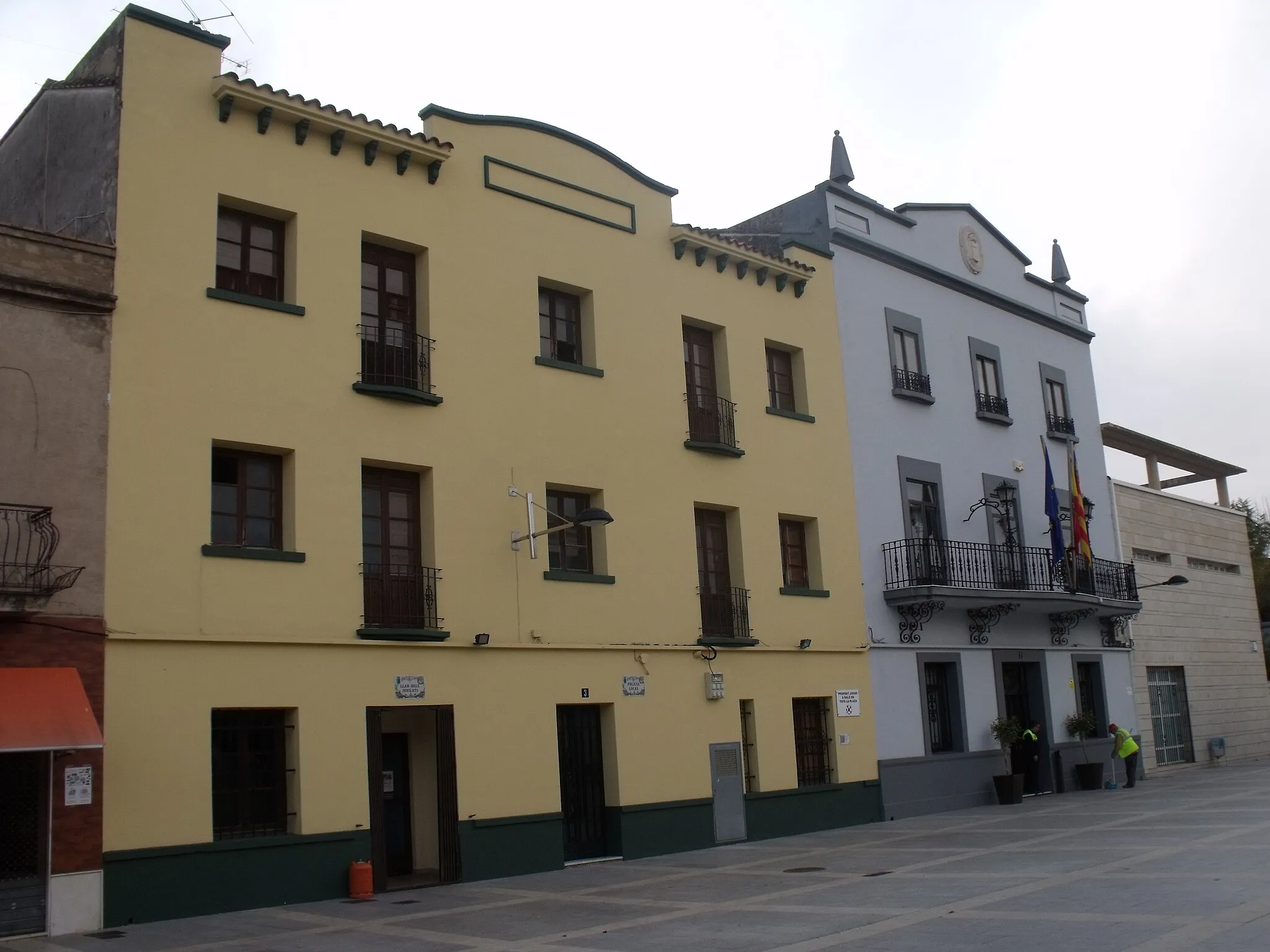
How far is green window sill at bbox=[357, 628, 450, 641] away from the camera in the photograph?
15.9 m

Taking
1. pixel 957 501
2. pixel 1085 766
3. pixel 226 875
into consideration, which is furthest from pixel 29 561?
pixel 1085 766

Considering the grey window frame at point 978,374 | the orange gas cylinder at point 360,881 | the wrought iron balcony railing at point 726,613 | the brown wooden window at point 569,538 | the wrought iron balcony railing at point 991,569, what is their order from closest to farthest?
1. the orange gas cylinder at point 360,881
2. the brown wooden window at point 569,538
3. the wrought iron balcony railing at point 726,613
4. the wrought iron balcony railing at point 991,569
5. the grey window frame at point 978,374

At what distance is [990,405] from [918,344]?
2.69m

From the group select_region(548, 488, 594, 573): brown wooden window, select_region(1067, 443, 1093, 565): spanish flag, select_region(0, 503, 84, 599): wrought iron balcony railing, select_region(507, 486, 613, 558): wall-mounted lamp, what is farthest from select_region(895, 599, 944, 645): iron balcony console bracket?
select_region(0, 503, 84, 599): wrought iron balcony railing

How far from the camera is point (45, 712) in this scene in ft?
41.4

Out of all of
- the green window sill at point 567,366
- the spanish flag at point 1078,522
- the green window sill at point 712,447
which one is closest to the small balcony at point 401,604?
the green window sill at point 567,366

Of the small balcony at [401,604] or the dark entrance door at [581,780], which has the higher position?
the small balcony at [401,604]

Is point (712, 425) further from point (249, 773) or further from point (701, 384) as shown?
point (249, 773)

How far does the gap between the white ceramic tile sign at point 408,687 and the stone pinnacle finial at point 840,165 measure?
14.2 metres

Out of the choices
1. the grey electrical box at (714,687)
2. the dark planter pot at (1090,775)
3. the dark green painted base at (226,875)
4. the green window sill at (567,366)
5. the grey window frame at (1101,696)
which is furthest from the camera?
the grey window frame at (1101,696)

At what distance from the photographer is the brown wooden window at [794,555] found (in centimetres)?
2255

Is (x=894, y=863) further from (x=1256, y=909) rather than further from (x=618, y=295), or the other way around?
(x=618, y=295)

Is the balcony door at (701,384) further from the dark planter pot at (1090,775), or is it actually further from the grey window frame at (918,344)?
the dark planter pot at (1090,775)

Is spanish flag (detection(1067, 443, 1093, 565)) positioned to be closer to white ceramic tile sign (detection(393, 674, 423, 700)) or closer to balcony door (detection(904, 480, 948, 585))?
balcony door (detection(904, 480, 948, 585))
